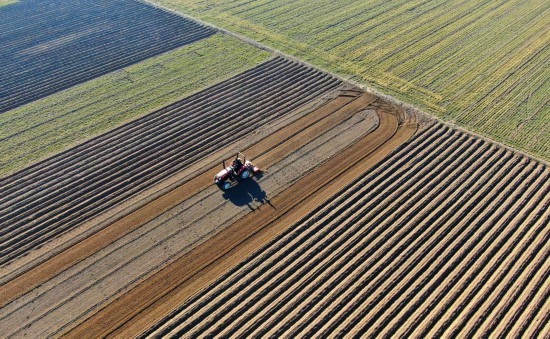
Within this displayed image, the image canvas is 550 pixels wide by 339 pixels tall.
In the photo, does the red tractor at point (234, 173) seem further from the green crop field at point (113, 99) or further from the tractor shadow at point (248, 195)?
the green crop field at point (113, 99)

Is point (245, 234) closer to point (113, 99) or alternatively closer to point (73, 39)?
point (113, 99)

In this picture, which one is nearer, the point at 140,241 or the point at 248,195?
the point at 140,241

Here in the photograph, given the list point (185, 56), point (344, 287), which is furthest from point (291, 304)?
point (185, 56)

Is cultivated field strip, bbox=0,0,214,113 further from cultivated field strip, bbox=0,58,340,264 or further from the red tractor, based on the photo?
the red tractor

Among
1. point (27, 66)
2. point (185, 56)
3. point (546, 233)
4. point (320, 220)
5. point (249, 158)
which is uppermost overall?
point (27, 66)

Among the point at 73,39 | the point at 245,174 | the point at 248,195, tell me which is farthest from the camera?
the point at 73,39

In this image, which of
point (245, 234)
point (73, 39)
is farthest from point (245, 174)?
point (73, 39)

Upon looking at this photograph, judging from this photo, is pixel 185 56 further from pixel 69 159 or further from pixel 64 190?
pixel 64 190
